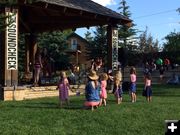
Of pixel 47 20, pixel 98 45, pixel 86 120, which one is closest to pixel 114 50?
pixel 47 20

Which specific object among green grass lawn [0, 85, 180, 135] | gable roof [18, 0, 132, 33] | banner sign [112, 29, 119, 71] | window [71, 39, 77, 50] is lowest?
green grass lawn [0, 85, 180, 135]

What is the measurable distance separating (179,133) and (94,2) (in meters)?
21.1

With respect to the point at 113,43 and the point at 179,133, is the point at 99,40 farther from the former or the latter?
the point at 179,133

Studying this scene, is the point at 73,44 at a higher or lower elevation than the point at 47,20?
higher

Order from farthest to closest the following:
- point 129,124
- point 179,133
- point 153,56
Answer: point 153,56
point 129,124
point 179,133

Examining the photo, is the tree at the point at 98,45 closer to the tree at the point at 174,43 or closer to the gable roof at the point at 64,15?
the tree at the point at 174,43

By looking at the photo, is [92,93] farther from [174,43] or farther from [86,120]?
[174,43]

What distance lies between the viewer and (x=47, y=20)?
1085 inches

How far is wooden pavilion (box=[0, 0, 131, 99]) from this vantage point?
18.5 meters

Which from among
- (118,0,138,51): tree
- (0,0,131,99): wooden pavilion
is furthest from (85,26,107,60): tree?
(0,0,131,99): wooden pavilion

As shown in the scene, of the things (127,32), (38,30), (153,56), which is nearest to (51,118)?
(38,30)

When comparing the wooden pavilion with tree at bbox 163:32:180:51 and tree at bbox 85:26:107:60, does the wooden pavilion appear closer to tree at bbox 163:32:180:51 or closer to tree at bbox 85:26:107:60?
tree at bbox 85:26:107:60

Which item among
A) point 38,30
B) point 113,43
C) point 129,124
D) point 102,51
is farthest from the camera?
point 102,51

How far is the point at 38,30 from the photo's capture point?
29.9m
